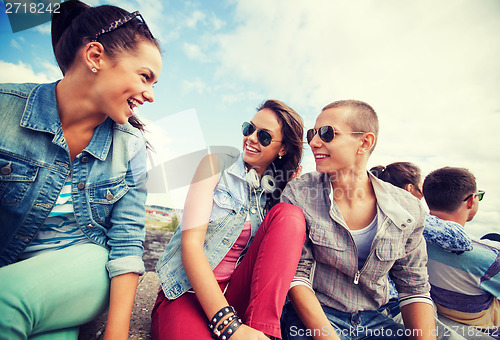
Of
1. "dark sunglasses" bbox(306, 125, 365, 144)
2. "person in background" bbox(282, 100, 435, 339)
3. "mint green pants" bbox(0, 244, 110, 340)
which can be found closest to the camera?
"mint green pants" bbox(0, 244, 110, 340)

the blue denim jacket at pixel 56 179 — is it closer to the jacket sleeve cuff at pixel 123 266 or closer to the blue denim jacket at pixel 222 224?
the jacket sleeve cuff at pixel 123 266

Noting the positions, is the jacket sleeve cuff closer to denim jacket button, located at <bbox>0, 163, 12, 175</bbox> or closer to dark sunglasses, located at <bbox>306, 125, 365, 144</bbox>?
denim jacket button, located at <bbox>0, 163, 12, 175</bbox>

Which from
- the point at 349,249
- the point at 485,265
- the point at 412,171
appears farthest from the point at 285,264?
the point at 412,171

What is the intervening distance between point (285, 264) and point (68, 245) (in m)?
1.20

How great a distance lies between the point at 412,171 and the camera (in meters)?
3.13

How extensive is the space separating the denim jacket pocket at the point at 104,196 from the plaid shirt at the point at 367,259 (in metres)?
1.17

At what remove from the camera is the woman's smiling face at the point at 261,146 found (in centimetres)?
226

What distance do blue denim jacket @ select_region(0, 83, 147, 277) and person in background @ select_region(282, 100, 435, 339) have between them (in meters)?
1.06

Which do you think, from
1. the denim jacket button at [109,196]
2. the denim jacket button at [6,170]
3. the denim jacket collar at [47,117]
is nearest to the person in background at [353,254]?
the denim jacket button at [109,196]

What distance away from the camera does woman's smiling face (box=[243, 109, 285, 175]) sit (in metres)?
2.26

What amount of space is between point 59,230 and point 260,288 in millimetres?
1136

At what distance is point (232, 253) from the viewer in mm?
1893

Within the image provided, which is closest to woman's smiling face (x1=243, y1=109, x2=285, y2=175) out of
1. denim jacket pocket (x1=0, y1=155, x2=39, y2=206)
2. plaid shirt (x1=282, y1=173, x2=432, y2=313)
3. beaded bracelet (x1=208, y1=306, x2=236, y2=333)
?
plaid shirt (x1=282, y1=173, x2=432, y2=313)

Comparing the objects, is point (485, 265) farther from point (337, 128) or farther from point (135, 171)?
point (135, 171)
